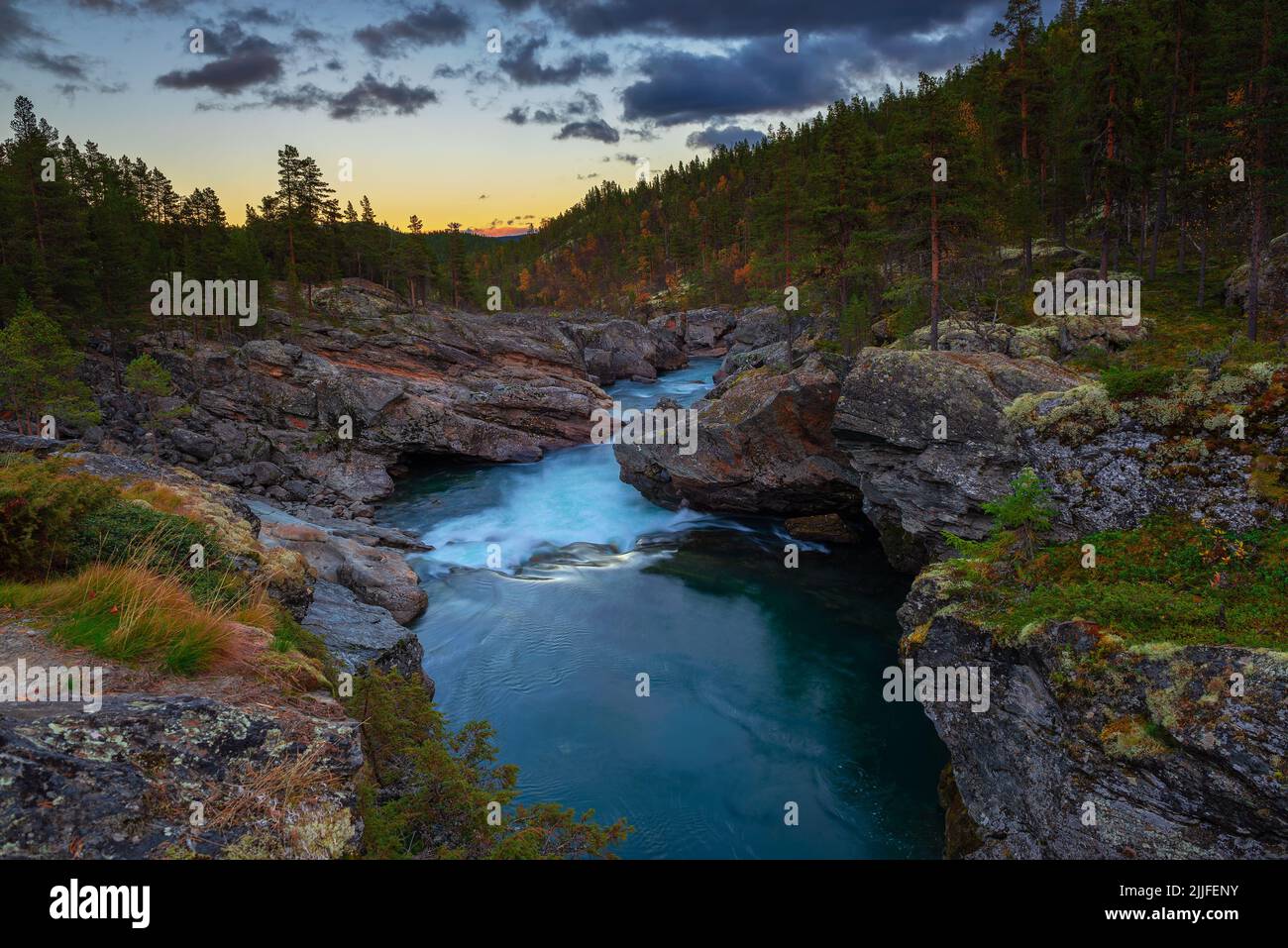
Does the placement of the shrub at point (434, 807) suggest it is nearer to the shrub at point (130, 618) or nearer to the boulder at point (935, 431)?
the shrub at point (130, 618)

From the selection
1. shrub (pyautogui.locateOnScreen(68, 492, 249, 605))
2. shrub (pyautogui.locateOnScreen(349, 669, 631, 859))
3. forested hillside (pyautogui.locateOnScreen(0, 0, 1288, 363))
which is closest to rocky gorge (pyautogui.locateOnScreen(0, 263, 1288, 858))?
shrub (pyautogui.locateOnScreen(349, 669, 631, 859))

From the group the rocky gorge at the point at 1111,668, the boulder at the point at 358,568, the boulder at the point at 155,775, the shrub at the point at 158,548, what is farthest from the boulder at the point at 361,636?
the rocky gorge at the point at 1111,668

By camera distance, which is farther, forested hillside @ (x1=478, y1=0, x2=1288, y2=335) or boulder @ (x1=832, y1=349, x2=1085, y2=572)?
forested hillside @ (x1=478, y1=0, x2=1288, y2=335)

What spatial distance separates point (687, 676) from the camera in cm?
1842

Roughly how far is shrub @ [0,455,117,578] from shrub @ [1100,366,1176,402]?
51.6 ft

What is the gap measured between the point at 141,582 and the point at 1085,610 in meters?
11.7

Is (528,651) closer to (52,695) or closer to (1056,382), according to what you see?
(52,695)

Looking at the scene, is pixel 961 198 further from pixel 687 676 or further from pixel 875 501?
pixel 687 676

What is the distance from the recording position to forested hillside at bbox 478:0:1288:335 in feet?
82.9

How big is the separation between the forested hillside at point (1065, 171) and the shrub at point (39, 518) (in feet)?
85.9

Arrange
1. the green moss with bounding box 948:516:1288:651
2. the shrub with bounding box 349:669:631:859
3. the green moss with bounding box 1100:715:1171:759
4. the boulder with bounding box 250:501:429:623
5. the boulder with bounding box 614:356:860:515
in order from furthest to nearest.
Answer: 1. the boulder with bounding box 614:356:860:515
2. the boulder with bounding box 250:501:429:623
3. the green moss with bounding box 948:516:1288:651
4. the green moss with bounding box 1100:715:1171:759
5. the shrub with bounding box 349:669:631:859

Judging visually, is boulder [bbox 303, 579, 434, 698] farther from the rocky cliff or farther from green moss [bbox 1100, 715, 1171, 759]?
green moss [bbox 1100, 715, 1171, 759]

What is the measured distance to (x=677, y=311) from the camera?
88.9 m

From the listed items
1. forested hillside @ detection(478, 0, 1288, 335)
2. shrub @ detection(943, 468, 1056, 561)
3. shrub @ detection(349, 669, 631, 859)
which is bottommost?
shrub @ detection(349, 669, 631, 859)
